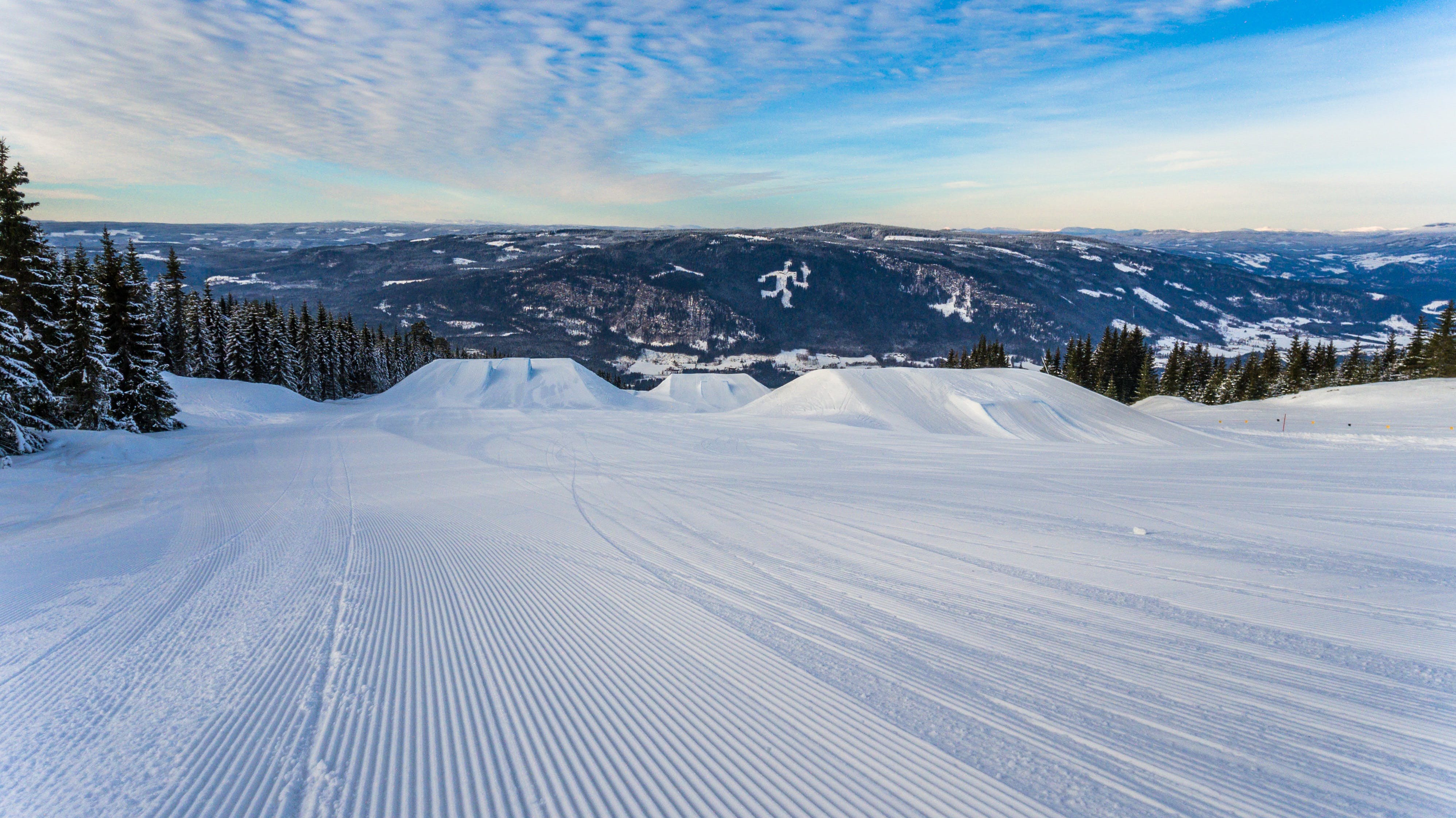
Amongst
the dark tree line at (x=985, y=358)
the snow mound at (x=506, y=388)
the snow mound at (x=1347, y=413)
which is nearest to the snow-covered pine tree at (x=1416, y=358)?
the snow mound at (x=1347, y=413)

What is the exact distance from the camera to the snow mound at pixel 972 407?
24.4 metres

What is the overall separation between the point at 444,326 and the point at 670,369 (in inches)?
3077

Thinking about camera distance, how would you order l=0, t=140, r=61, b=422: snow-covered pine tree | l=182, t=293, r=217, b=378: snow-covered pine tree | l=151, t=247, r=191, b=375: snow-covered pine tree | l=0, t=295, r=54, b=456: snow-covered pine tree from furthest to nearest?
l=182, t=293, r=217, b=378: snow-covered pine tree → l=151, t=247, r=191, b=375: snow-covered pine tree → l=0, t=140, r=61, b=422: snow-covered pine tree → l=0, t=295, r=54, b=456: snow-covered pine tree

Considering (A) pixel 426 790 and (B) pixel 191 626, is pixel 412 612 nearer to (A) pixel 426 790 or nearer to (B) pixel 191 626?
(B) pixel 191 626

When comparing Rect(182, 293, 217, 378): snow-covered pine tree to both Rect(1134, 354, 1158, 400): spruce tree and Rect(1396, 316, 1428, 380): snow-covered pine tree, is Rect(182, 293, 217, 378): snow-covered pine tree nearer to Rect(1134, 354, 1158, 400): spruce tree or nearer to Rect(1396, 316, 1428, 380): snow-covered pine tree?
Rect(1134, 354, 1158, 400): spruce tree

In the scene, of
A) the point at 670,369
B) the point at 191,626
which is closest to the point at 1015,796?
the point at 191,626

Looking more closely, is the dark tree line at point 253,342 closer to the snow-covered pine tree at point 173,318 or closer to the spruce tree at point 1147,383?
the snow-covered pine tree at point 173,318

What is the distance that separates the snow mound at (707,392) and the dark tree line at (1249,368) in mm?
33054

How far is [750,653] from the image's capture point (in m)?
4.59

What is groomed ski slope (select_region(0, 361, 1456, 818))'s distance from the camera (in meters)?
3.00

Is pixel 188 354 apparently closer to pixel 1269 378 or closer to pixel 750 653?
pixel 750 653

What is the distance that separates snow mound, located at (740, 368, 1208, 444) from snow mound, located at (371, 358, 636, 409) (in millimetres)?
14517

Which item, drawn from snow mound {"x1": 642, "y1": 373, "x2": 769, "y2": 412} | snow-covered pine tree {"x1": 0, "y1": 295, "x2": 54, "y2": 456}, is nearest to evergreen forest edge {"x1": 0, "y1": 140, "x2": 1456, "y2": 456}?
snow-covered pine tree {"x1": 0, "y1": 295, "x2": 54, "y2": 456}

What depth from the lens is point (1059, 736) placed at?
3336mm
